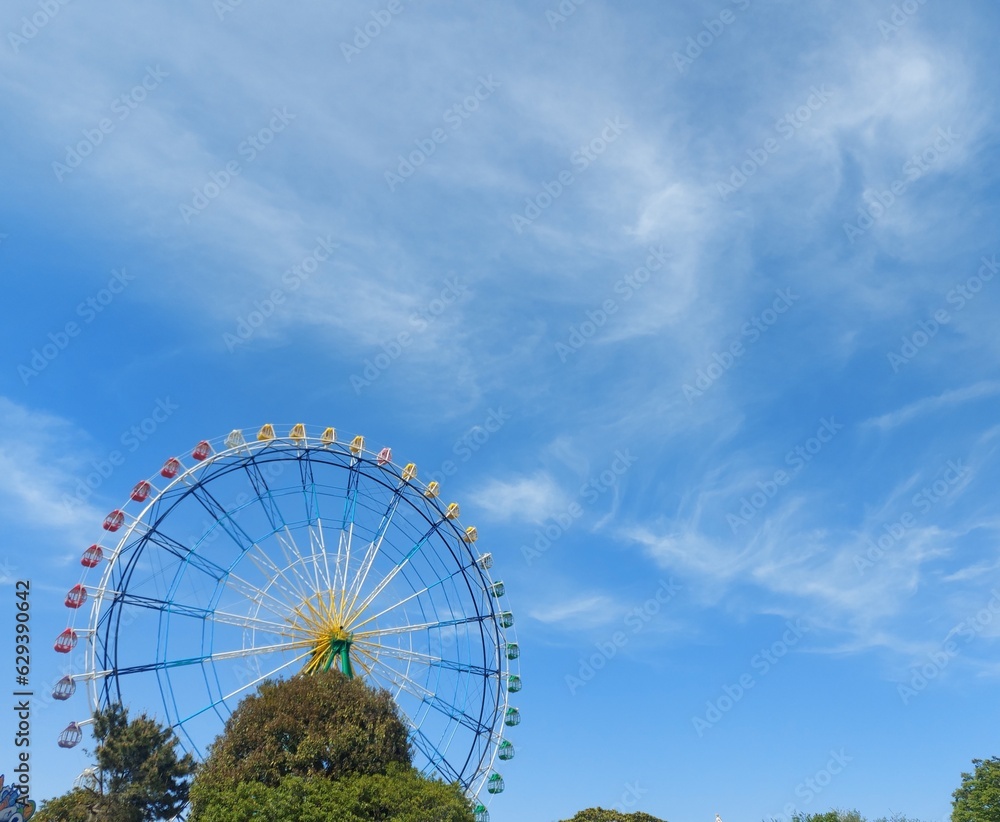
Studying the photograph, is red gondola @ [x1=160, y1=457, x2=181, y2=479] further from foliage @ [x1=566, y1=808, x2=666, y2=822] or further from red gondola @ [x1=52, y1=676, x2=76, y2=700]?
foliage @ [x1=566, y1=808, x2=666, y2=822]

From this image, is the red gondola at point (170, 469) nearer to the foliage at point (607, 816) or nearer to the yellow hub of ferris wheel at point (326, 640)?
the yellow hub of ferris wheel at point (326, 640)

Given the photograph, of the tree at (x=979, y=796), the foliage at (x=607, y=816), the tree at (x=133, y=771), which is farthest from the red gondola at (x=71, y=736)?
the tree at (x=979, y=796)

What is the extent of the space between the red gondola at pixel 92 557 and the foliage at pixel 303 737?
10.9 m

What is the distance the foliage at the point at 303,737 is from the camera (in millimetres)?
42125

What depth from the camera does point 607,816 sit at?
6038 centimetres

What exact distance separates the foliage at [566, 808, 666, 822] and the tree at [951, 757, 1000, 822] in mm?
24543

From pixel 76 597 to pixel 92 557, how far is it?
2.21m

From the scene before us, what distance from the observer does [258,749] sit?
42875 millimetres

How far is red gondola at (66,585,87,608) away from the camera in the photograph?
149ft

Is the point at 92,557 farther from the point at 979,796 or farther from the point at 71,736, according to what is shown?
the point at 979,796

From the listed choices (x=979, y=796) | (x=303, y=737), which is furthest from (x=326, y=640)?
(x=979, y=796)

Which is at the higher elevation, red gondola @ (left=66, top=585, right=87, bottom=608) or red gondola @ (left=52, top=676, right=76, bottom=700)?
red gondola @ (left=66, top=585, right=87, bottom=608)

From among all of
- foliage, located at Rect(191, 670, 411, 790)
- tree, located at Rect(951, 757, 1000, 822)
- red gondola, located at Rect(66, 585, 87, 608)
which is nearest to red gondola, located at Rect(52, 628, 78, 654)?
red gondola, located at Rect(66, 585, 87, 608)

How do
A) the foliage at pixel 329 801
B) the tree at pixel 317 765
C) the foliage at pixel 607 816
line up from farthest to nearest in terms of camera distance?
the foliage at pixel 607 816 < the tree at pixel 317 765 < the foliage at pixel 329 801
